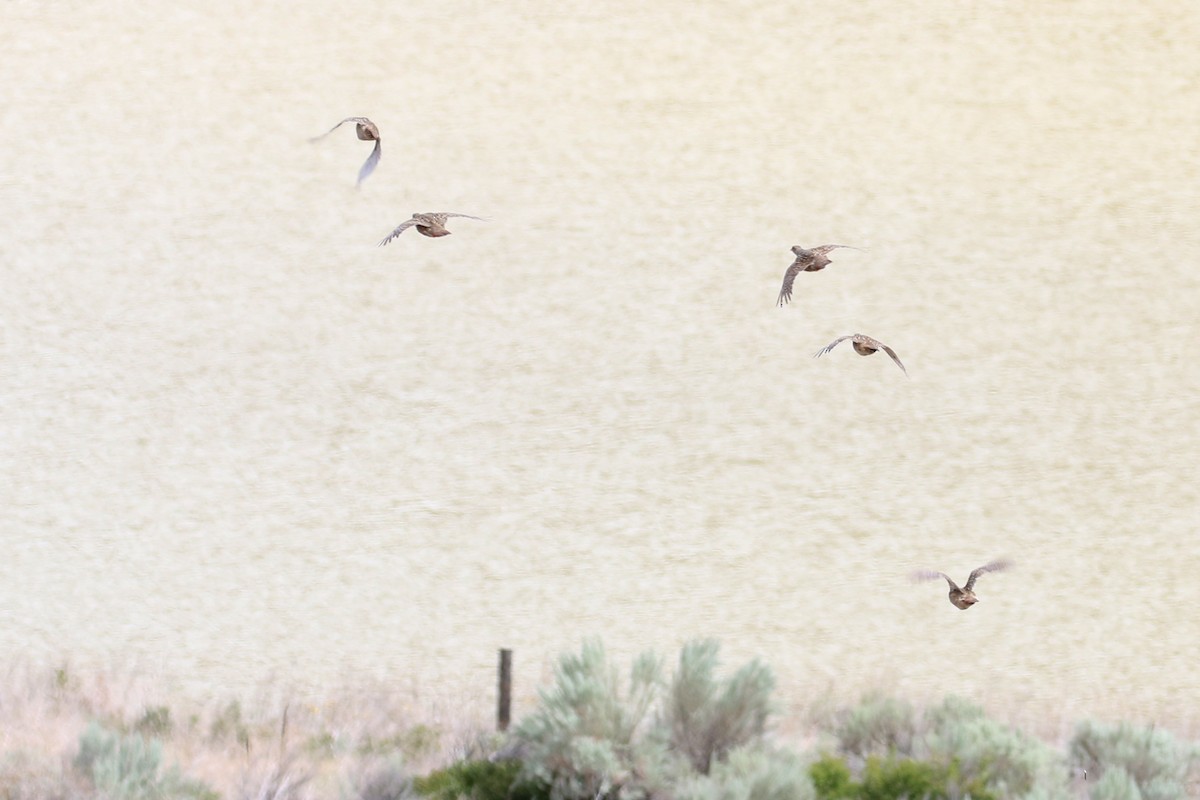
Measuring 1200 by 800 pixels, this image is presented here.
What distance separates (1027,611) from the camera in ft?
30.6

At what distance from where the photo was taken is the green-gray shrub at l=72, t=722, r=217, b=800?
4.30m

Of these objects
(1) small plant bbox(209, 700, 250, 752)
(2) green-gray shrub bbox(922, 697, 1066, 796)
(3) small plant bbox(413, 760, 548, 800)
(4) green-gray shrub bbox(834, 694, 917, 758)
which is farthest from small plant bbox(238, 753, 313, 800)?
(4) green-gray shrub bbox(834, 694, 917, 758)

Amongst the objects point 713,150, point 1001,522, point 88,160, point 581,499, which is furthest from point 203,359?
point 1001,522

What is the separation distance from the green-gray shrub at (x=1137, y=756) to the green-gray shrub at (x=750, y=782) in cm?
170

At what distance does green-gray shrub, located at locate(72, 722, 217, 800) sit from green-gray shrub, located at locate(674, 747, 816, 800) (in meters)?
1.58

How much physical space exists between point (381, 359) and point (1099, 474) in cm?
524

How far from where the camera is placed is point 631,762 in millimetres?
4410

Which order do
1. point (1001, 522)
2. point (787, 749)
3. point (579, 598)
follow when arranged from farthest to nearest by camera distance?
point (1001, 522) < point (579, 598) < point (787, 749)

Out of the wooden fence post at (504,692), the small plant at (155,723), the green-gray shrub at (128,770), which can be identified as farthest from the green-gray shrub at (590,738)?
the small plant at (155,723)

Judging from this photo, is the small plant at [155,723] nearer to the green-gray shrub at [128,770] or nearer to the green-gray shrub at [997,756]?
the green-gray shrub at [128,770]

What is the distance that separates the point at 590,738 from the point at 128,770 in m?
1.49

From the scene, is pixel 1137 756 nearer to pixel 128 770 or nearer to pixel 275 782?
pixel 275 782

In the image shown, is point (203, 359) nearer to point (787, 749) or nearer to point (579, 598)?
point (579, 598)

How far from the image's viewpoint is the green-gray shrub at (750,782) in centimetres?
418
